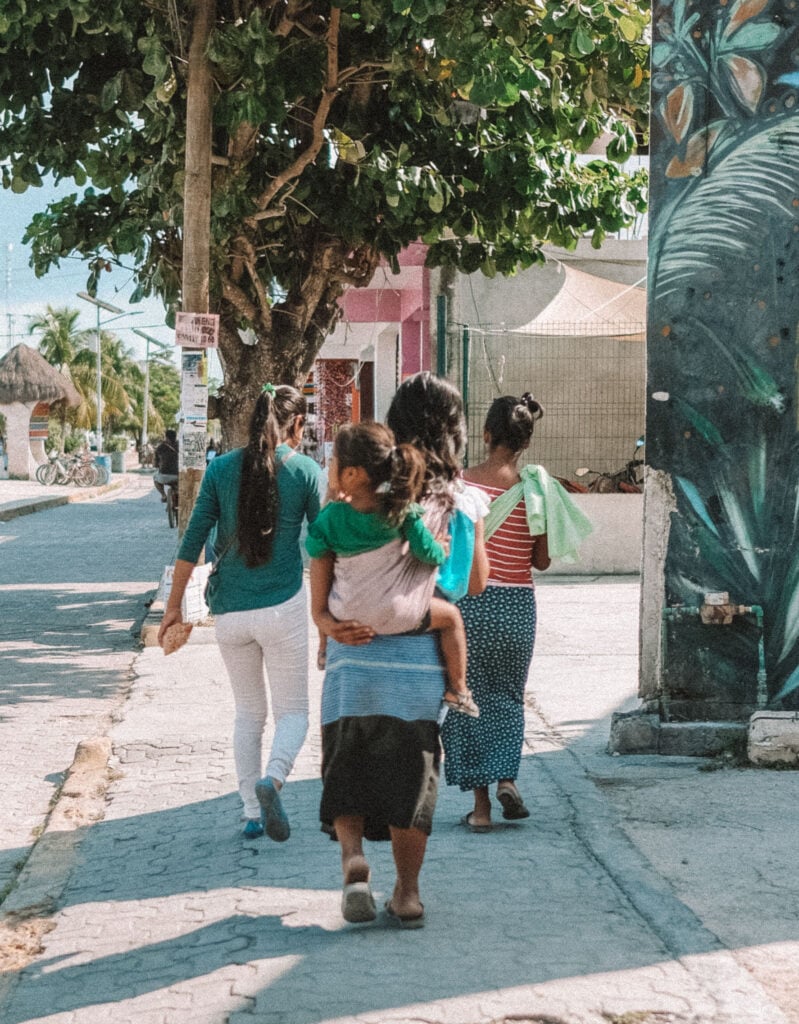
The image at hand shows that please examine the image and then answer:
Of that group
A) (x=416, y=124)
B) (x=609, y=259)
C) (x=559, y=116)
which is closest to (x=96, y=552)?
(x=609, y=259)

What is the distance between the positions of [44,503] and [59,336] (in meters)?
Result: 43.6

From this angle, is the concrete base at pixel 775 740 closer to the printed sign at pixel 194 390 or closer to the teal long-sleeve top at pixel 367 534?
the teal long-sleeve top at pixel 367 534

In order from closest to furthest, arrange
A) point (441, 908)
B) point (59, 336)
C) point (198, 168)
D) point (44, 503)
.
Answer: point (441, 908), point (198, 168), point (44, 503), point (59, 336)

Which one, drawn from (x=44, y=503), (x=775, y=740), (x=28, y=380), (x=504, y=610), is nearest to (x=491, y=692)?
(x=504, y=610)

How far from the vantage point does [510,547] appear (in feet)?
18.4

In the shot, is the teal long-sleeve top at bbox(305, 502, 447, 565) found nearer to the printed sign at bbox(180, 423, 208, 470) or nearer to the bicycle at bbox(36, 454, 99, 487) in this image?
the printed sign at bbox(180, 423, 208, 470)

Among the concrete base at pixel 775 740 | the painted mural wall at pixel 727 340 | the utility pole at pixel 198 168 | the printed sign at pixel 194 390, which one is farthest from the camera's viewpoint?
the printed sign at pixel 194 390

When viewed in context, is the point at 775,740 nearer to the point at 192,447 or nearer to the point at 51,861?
the point at 51,861

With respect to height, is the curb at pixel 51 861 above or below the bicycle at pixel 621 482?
below

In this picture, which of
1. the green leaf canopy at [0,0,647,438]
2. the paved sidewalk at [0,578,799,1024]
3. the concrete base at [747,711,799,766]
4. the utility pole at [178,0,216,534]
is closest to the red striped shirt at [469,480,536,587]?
the paved sidewalk at [0,578,799,1024]

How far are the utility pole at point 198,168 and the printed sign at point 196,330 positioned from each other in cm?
11

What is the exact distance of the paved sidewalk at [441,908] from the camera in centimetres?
380

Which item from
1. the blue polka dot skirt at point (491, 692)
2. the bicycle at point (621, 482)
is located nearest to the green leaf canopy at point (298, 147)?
the bicycle at point (621, 482)

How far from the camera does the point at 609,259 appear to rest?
1725 cm
